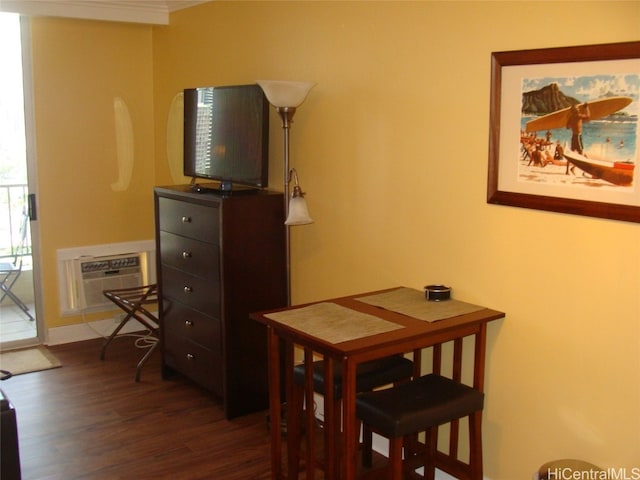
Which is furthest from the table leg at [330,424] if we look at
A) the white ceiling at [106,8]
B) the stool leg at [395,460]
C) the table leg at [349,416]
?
the white ceiling at [106,8]

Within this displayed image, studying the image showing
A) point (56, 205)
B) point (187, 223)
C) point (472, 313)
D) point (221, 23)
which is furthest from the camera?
point (56, 205)

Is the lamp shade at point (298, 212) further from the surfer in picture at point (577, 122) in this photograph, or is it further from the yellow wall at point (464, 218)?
the surfer in picture at point (577, 122)

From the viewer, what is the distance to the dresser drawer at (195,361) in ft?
12.5

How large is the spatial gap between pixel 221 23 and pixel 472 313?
257 cm

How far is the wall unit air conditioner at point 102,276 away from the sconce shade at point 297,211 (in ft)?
7.17

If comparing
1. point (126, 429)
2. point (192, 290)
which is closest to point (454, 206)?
point (192, 290)

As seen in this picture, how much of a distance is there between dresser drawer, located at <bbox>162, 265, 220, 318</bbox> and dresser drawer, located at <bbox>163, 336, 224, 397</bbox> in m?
0.23

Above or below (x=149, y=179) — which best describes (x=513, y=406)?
below

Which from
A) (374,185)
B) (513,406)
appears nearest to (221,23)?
(374,185)

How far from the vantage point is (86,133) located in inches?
196

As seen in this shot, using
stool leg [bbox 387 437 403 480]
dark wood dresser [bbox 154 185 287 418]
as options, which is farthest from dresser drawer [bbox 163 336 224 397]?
stool leg [bbox 387 437 403 480]

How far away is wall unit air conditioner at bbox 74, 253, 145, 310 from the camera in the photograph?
504 cm

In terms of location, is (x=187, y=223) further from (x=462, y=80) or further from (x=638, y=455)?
(x=638, y=455)

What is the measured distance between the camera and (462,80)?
286cm
